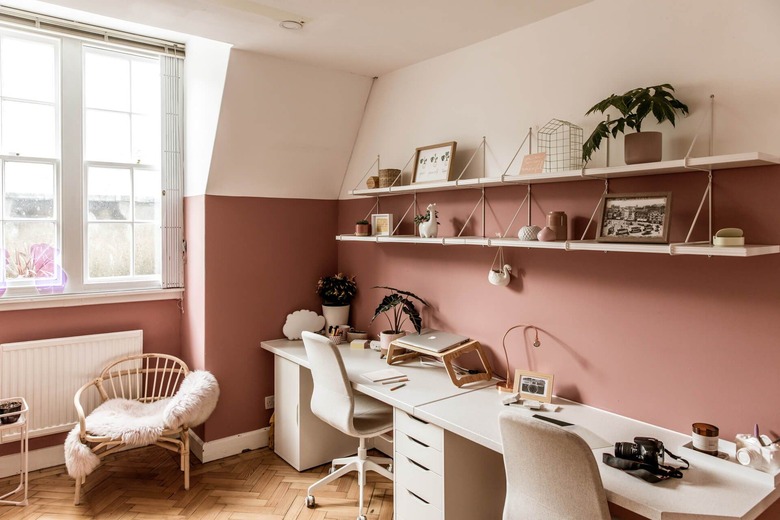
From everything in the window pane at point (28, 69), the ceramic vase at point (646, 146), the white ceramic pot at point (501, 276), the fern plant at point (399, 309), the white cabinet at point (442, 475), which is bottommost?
the white cabinet at point (442, 475)

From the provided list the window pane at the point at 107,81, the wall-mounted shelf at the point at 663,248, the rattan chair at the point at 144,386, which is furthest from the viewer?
the window pane at the point at 107,81

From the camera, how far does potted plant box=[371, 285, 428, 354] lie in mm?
3205

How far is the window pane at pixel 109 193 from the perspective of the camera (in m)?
3.51

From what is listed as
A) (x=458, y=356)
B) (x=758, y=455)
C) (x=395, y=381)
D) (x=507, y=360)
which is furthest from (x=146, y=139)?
(x=758, y=455)

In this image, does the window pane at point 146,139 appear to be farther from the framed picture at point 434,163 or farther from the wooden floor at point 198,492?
the wooden floor at point 198,492

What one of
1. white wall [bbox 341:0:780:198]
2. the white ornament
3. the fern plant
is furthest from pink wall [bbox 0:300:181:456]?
white wall [bbox 341:0:780:198]

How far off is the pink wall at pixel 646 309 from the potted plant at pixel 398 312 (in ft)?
0.71

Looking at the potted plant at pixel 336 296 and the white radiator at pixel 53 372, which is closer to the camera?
the white radiator at pixel 53 372

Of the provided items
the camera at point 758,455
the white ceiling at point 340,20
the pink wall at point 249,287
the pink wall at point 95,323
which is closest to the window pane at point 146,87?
the white ceiling at point 340,20

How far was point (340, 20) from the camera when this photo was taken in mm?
2605

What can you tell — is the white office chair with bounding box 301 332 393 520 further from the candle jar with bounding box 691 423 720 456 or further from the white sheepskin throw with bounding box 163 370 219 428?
the candle jar with bounding box 691 423 720 456

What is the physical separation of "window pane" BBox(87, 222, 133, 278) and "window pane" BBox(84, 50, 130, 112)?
808mm

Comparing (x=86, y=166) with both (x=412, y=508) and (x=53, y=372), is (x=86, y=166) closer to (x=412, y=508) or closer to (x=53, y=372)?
(x=53, y=372)

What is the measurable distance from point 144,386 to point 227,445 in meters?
0.70
